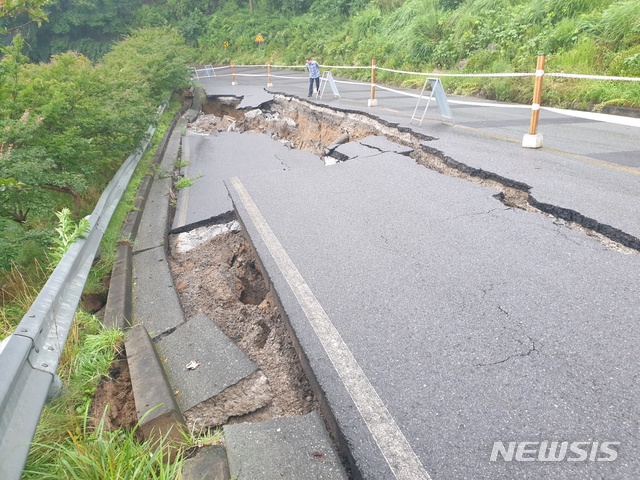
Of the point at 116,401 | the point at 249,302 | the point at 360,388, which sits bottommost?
the point at 249,302

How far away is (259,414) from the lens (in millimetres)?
2939

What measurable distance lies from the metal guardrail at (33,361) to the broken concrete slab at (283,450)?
3.08 feet

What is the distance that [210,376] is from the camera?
320cm

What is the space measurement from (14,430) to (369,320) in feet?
7.09

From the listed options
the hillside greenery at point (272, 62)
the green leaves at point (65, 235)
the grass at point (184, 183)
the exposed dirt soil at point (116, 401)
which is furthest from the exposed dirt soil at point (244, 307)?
the grass at point (184, 183)

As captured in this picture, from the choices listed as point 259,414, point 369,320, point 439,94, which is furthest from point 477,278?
point 439,94

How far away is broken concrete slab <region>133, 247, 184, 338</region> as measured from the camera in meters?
4.01

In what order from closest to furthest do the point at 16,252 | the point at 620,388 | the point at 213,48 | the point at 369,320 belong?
the point at 620,388, the point at 369,320, the point at 16,252, the point at 213,48

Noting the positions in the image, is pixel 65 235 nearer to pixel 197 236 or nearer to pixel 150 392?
pixel 197 236

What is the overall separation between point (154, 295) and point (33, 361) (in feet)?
6.59

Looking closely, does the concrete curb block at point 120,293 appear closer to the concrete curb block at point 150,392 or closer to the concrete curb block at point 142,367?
the concrete curb block at point 142,367

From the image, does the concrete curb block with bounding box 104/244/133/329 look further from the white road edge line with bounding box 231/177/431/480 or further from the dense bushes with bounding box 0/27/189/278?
the white road edge line with bounding box 231/177/431/480

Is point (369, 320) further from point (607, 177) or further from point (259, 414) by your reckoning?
point (607, 177)

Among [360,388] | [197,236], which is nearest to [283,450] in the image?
[360,388]
